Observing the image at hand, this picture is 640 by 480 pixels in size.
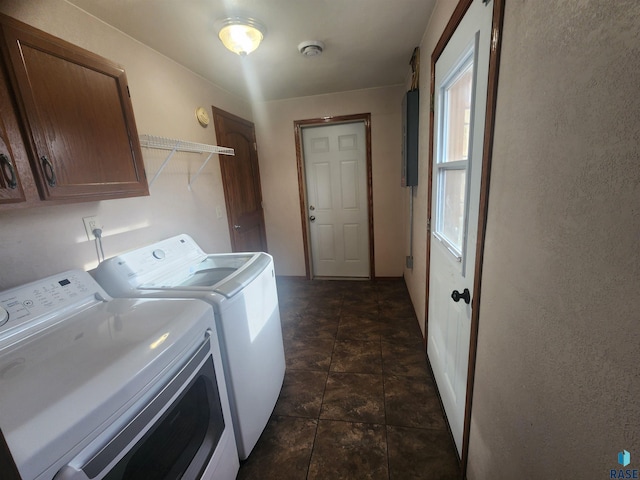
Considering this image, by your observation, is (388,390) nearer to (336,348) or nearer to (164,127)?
(336,348)

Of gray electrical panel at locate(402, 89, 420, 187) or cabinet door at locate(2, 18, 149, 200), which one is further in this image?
gray electrical panel at locate(402, 89, 420, 187)

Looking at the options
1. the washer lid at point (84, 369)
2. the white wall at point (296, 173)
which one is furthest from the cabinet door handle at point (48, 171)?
the white wall at point (296, 173)

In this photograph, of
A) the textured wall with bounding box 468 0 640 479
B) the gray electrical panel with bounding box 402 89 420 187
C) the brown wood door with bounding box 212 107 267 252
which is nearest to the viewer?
the textured wall with bounding box 468 0 640 479

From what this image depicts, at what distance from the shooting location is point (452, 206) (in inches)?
55.4

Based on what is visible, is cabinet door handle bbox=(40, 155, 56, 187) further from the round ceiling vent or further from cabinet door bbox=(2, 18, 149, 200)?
the round ceiling vent

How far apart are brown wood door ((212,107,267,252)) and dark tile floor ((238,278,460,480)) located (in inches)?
41.4

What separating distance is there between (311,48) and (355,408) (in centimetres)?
242

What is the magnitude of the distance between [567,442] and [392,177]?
2788 millimetres

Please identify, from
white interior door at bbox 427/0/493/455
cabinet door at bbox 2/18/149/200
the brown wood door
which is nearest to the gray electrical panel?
white interior door at bbox 427/0/493/455

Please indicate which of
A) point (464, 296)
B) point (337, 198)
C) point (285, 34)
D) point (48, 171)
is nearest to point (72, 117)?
A: point (48, 171)

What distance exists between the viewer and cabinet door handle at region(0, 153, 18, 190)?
0.80 metres

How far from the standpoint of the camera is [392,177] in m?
3.05

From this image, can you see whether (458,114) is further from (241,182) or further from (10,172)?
(241,182)

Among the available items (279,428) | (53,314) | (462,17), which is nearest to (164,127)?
(53,314)
